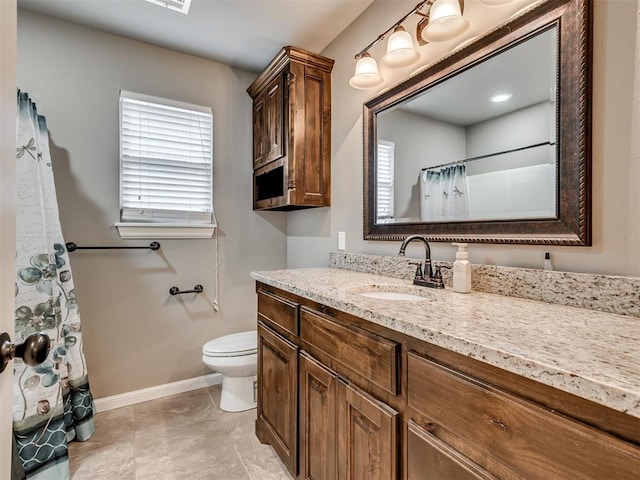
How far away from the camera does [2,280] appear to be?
0.60 metres

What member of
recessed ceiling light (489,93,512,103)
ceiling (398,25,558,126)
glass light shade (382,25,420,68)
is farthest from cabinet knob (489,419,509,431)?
glass light shade (382,25,420,68)

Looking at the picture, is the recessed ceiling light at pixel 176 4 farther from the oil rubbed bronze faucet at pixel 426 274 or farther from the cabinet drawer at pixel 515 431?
the cabinet drawer at pixel 515 431

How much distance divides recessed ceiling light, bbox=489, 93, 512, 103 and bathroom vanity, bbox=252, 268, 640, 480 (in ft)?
2.48

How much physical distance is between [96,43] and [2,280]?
88.7 inches

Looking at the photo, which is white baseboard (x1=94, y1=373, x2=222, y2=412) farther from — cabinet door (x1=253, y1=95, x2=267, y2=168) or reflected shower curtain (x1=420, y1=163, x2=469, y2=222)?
reflected shower curtain (x1=420, y1=163, x2=469, y2=222)

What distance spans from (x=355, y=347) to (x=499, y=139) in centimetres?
97

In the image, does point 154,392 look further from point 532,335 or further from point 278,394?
point 532,335

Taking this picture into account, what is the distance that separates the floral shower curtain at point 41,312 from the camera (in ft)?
4.96

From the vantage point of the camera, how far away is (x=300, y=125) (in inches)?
82.4

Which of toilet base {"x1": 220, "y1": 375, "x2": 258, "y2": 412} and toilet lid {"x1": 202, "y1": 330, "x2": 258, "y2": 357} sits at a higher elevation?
toilet lid {"x1": 202, "y1": 330, "x2": 258, "y2": 357}

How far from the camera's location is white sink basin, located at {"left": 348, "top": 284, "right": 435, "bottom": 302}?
1371 millimetres

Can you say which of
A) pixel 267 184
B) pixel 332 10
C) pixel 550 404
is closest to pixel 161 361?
pixel 267 184

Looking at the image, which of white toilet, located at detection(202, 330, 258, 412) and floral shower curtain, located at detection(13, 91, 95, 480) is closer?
floral shower curtain, located at detection(13, 91, 95, 480)

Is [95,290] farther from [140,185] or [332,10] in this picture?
[332,10]
